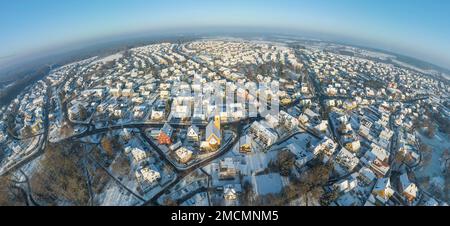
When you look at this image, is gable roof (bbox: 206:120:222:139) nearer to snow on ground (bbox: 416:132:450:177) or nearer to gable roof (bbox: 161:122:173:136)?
gable roof (bbox: 161:122:173:136)

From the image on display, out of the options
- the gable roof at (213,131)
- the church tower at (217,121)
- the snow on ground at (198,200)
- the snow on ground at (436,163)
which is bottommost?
the snow on ground at (198,200)

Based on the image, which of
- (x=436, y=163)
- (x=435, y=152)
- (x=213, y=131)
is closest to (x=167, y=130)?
(x=213, y=131)

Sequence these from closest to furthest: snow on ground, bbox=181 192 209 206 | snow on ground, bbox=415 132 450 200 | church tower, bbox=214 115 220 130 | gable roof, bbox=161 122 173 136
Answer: snow on ground, bbox=181 192 209 206
snow on ground, bbox=415 132 450 200
gable roof, bbox=161 122 173 136
church tower, bbox=214 115 220 130

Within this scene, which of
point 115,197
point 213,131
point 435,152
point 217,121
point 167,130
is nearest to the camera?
point 115,197

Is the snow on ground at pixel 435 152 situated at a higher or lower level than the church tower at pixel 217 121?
lower

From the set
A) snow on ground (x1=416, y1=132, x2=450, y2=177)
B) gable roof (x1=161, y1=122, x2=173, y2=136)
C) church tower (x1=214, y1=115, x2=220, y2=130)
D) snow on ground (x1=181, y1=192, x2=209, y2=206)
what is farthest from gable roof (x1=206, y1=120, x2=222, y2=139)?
snow on ground (x1=416, y1=132, x2=450, y2=177)

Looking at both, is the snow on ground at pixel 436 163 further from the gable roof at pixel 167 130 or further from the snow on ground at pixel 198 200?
the gable roof at pixel 167 130

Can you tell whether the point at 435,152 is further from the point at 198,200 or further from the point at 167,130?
the point at 167,130

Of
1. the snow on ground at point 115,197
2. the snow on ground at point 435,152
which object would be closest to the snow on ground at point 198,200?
the snow on ground at point 115,197

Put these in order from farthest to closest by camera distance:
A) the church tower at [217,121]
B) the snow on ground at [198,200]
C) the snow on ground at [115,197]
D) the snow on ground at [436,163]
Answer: the church tower at [217,121] < the snow on ground at [436,163] < the snow on ground at [115,197] < the snow on ground at [198,200]

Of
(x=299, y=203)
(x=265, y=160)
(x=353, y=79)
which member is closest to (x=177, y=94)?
(x=265, y=160)

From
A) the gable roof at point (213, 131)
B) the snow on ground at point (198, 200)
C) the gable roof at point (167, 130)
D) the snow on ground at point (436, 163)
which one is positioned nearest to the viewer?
the snow on ground at point (198, 200)
